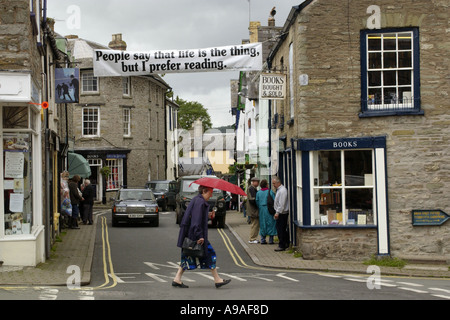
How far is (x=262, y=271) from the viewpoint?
14.5 m

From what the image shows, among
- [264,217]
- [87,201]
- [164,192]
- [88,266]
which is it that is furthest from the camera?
[164,192]

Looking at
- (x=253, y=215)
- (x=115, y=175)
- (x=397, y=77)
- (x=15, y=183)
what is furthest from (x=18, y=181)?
(x=115, y=175)

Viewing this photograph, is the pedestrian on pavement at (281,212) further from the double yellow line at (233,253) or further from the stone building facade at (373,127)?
the stone building facade at (373,127)

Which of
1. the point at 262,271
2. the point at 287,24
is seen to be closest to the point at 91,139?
the point at 287,24

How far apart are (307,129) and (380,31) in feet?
9.70

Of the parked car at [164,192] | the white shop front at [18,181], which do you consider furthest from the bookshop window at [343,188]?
the parked car at [164,192]

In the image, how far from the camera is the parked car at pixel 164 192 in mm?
38938

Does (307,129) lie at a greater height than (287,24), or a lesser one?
lesser

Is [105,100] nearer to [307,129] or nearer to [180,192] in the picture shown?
[180,192]

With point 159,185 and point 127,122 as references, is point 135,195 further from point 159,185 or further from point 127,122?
point 127,122

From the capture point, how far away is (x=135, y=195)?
1086 inches

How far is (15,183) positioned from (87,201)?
42.5 feet

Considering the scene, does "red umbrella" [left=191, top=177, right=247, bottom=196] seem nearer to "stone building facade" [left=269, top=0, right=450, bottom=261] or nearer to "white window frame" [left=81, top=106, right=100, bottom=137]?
"stone building facade" [left=269, top=0, right=450, bottom=261]

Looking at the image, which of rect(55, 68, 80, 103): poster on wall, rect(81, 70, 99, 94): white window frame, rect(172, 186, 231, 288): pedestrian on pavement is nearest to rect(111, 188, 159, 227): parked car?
rect(55, 68, 80, 103): poster on wall
